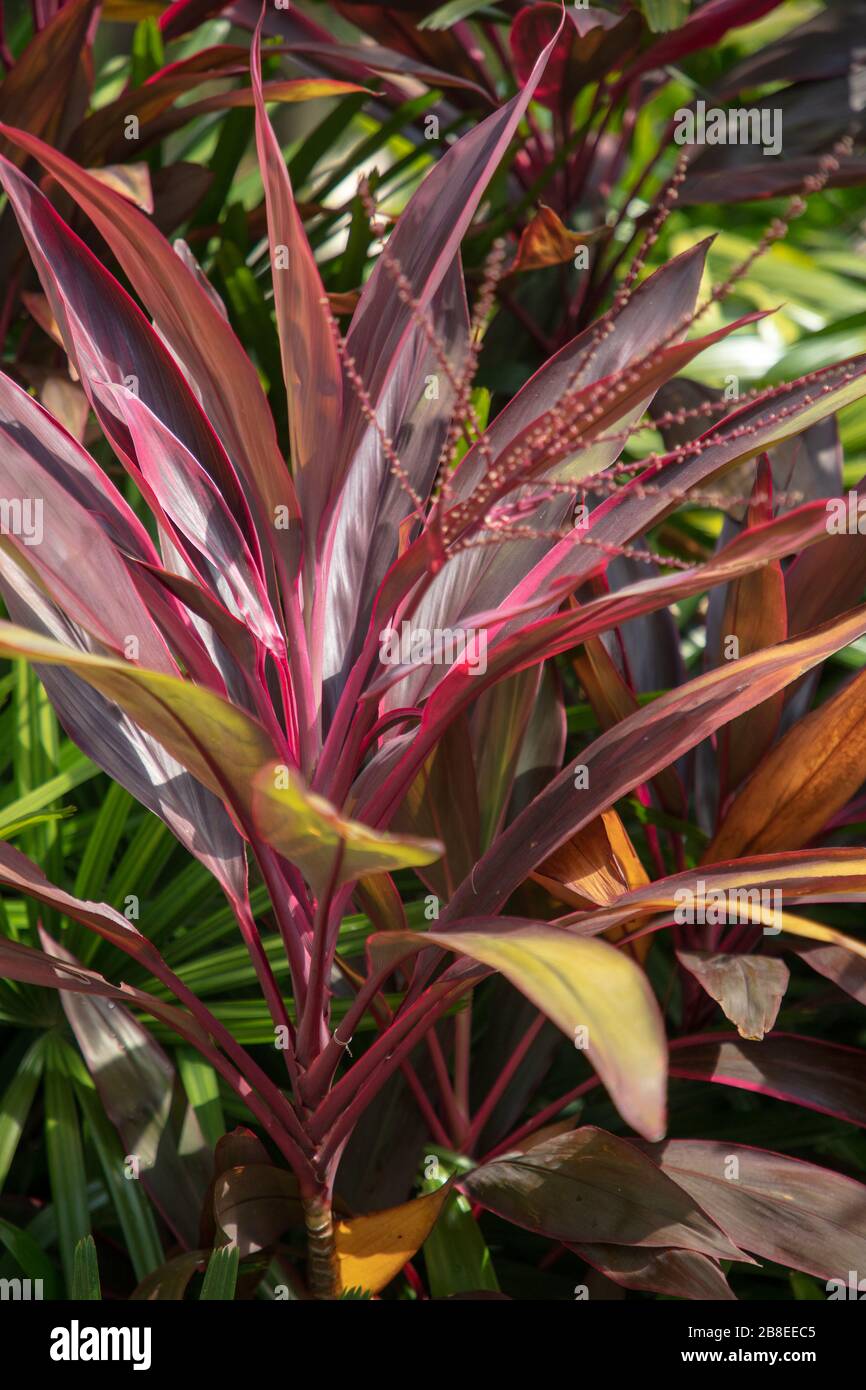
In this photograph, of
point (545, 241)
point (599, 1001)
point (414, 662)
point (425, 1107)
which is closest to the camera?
point (599, 1001)

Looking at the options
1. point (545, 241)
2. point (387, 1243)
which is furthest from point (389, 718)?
point (545, 241)

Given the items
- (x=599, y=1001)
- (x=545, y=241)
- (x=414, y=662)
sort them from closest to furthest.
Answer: (x=599, y=1001)
(x=414, y=662)
(x=545, y=241)

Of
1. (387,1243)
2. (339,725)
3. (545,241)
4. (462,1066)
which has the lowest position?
(387,1243)

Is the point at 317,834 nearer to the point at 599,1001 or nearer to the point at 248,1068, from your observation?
the point at 599,1001

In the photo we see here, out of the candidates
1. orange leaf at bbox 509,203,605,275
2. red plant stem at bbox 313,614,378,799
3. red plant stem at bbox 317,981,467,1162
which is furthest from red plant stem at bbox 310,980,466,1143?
orange leaf at bbox 509,203,605,275

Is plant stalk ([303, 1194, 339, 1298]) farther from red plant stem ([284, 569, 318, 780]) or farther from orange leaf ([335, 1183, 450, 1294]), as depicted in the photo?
red plant stem ([284, 569, 318, 780])

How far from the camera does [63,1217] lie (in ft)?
2.39

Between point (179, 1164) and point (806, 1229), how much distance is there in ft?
1.24

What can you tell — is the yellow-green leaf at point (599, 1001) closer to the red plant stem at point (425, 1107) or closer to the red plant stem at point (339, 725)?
the red plant stem at point (339, 725)

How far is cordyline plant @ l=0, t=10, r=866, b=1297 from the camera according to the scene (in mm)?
537

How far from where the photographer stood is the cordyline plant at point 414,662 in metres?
0.54

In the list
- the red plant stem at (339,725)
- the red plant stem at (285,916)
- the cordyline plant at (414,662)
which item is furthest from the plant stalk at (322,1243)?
the red plant stem at (339,725)

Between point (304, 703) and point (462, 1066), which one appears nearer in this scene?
point (304, 703)

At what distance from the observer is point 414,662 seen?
54 centimetres
